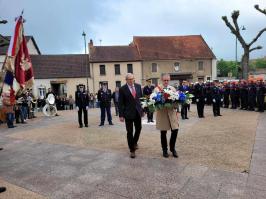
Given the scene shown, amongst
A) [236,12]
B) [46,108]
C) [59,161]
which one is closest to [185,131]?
[59,161]

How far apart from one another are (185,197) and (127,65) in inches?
1475

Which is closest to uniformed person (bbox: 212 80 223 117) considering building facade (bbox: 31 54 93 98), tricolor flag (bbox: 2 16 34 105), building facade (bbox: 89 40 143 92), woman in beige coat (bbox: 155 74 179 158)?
woman in beige coat (bbox: 155 74 179 158)

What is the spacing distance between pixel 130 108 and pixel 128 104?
121 mm

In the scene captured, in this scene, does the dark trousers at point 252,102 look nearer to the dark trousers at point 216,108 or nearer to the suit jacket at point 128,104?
the dark trousers at point 216,108

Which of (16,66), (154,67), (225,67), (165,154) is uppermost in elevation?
(225,67)

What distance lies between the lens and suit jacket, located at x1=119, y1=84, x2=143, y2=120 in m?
6.40

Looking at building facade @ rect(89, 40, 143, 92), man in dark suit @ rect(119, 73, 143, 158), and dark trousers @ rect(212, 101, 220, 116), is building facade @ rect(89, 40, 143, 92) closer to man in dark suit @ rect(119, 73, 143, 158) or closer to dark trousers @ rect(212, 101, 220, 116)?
dark trousers @ rect(212, 101, 220, 116)

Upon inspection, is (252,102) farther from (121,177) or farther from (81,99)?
(121,177)

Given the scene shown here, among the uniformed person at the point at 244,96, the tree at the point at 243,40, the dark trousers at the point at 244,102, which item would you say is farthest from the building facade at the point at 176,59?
the dark trousers at the point at 244,102

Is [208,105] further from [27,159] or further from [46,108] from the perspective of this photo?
[27,159]

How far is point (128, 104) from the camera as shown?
255 inches

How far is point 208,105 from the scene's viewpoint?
20312 millimetres

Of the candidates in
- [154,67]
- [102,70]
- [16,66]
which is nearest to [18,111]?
[16,66]

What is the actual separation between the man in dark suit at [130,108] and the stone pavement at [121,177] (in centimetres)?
46
